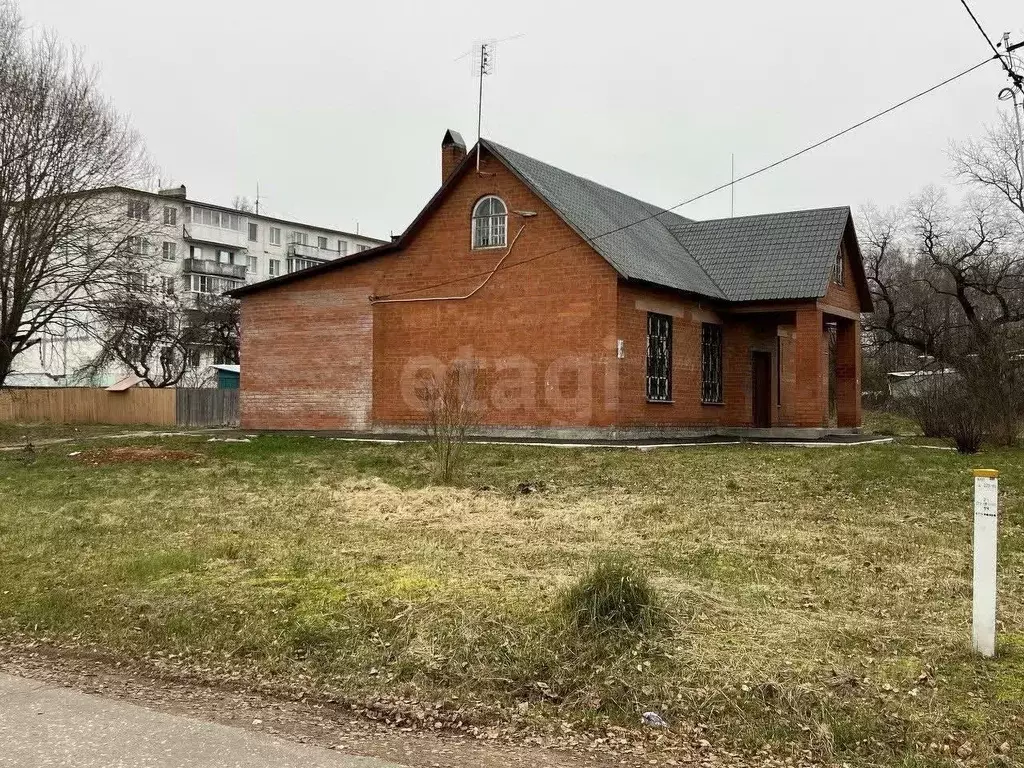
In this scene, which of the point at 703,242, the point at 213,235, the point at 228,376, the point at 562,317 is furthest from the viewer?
the point at 213,235

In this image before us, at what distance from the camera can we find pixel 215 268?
79.2m

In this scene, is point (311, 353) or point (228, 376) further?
point (228, 376)

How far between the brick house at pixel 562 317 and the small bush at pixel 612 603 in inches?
671

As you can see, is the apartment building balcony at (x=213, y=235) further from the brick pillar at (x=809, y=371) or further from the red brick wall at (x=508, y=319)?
the brick pillar at (x=809, y=371)

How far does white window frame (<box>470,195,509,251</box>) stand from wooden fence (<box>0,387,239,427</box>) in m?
18.4

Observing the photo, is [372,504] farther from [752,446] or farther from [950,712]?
[752,446]

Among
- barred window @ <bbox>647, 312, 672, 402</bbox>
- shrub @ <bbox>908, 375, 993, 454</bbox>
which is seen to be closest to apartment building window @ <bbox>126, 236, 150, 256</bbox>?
barred window @ <bbox>647, 312, 672, 402</bbox>

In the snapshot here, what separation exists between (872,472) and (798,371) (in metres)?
A: 10.5

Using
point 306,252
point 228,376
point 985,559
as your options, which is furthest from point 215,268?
point 985,559

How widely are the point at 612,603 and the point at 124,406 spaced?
38.3 metres

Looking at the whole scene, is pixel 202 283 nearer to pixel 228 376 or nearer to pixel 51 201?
pixel 228 376

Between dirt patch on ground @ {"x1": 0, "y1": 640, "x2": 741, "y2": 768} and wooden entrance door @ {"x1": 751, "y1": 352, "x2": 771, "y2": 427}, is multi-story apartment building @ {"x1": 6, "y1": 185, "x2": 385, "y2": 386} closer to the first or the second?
wooden entrance door @ {"x1": 751, "y1": 352, "x2": 771, "y2": 427}

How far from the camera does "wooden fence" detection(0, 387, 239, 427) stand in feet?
130

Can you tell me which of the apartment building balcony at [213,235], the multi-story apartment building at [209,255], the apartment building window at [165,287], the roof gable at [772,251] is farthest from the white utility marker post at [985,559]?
the apartment building balcony at [213,235]
